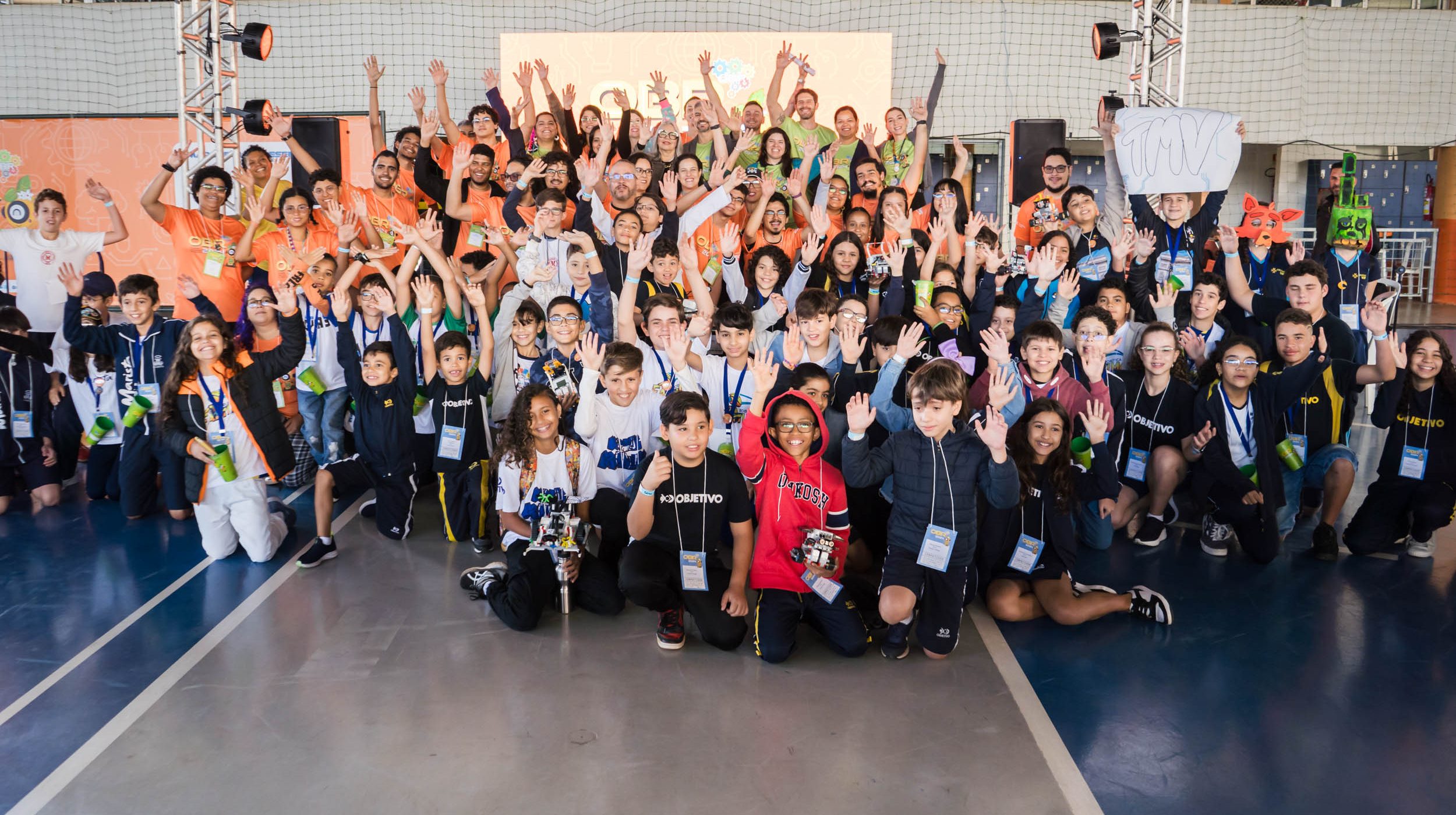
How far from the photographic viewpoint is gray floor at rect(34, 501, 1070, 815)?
2.58 meters

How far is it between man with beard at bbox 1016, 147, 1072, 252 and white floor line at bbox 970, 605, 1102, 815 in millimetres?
3031

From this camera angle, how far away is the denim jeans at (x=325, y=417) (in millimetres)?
5379

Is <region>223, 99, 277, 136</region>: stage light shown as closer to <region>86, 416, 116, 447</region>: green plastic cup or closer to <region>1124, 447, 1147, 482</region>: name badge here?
<region>86, 416, 116, 447</region>: green plastic cup

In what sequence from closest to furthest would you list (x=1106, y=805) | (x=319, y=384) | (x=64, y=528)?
(x=1106, y=805) → (x=64, y=528) → (x=319, y=384)

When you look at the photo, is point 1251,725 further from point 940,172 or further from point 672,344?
point 940,172

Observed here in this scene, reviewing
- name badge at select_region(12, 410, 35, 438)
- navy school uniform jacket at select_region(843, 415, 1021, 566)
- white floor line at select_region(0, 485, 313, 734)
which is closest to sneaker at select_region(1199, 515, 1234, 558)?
navy school uniform jacket at select_region(843, 415, 1021, 566)

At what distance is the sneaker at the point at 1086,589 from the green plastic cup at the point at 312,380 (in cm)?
414

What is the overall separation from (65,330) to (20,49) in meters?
9.91

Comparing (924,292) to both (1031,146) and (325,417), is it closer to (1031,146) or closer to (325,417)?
(325,417)

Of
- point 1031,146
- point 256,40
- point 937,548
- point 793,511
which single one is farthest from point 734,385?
point 1031,146

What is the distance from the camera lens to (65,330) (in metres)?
5.15

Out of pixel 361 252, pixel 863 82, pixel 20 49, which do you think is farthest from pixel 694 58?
pixel 20 49

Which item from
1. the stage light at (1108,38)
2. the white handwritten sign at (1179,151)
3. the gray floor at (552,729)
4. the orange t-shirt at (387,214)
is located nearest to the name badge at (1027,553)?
the gray floor at (552,729)

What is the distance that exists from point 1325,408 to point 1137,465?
3.14ft
